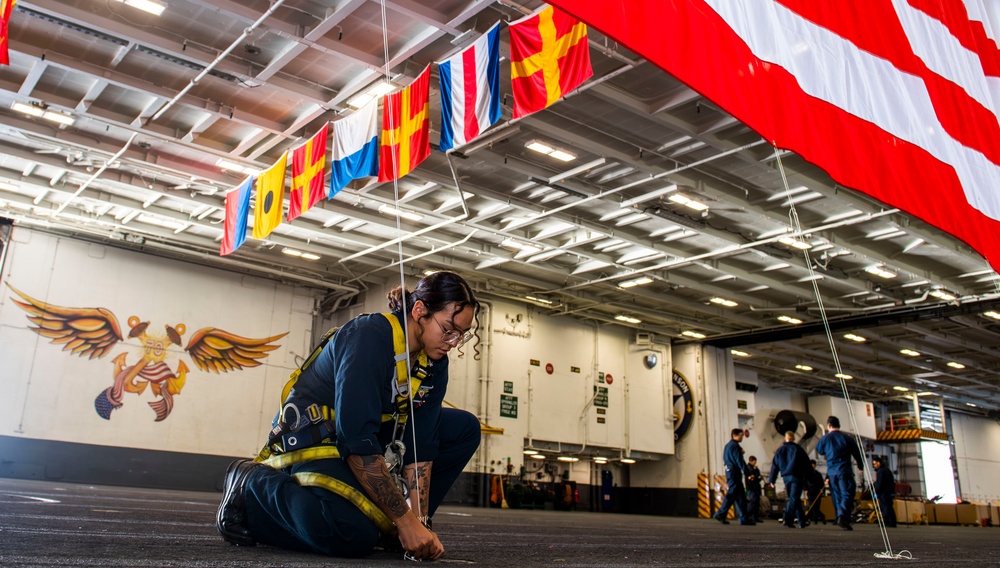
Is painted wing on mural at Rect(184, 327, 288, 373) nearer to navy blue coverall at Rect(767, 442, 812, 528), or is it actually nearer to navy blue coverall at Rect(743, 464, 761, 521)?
navy blue coverall at Rect(743, 464, 761, 521)

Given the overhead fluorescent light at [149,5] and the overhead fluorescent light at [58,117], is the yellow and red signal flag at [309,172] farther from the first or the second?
the overhead fluorescent light at [58,117]

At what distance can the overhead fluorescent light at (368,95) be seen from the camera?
30.1ft

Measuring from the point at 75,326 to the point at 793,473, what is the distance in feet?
42.3

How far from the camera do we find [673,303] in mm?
17891

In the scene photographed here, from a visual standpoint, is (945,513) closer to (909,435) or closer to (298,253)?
(909,435)

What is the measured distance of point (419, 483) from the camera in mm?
2588

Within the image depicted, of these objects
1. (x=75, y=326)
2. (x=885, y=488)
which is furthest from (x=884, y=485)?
(x=75, y=326)

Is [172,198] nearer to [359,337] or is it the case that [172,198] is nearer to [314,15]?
[314,15]

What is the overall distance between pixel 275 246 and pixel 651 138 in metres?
8.58

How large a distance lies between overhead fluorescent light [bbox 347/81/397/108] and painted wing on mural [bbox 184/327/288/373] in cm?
821

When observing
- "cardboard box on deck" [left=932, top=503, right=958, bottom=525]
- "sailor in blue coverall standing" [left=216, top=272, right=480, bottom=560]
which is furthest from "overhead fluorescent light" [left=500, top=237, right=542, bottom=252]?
"cardboard box on deck" [left=932, top=503, right=958, bottom=525]

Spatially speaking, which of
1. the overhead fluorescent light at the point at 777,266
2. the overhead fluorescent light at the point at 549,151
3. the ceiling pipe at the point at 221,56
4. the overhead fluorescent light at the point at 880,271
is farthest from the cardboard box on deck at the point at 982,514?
the ceiling pipe at the point at 221,56

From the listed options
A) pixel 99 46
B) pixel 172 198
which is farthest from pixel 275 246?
pixel 99 46

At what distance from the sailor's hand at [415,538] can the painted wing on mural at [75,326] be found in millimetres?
14435
